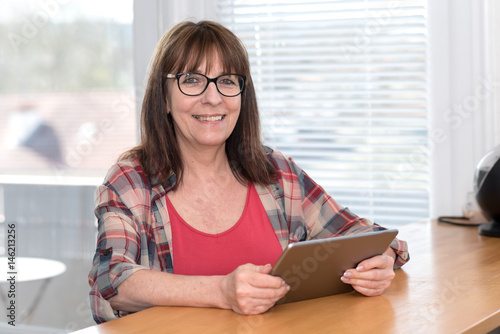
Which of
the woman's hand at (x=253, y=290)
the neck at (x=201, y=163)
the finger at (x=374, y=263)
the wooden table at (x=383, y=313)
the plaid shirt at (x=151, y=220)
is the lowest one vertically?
the wooden table at (x=383, y=313)

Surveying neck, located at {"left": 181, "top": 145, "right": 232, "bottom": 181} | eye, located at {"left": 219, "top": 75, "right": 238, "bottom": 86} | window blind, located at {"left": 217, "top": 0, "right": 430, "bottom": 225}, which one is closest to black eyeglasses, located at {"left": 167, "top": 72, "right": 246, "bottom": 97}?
eye, located at {"left": 219, "top": 75, "right": 238, "bottom": 86}

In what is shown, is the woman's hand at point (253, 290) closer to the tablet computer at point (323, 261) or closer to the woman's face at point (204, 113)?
the tablet computer at point (323, 261)

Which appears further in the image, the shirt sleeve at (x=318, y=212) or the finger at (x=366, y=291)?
the shirt sleeve at (x=318, y=212)

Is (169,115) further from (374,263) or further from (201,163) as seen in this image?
(374,263)

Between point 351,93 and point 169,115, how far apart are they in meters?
1.04

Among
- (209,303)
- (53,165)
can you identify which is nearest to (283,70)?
(53,165)

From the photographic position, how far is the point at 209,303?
56.8 inches

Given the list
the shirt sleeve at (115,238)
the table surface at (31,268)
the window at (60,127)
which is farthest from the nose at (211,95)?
the table surface at (31,268)

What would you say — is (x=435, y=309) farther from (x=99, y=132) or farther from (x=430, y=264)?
(x=99, y=132)

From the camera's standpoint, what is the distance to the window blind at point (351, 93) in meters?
2.62

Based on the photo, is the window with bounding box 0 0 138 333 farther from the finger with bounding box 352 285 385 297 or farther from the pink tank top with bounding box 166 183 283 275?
the finger with bounding box 352 285 385 297

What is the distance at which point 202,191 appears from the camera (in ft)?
6.06

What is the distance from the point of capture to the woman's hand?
1.38 meters

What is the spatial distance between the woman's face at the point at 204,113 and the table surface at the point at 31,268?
148 centimetres
